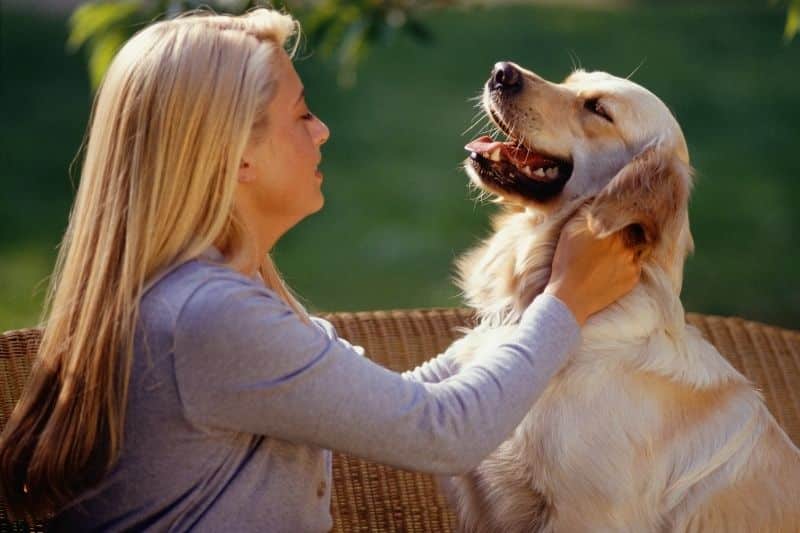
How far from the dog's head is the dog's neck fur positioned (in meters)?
0.08

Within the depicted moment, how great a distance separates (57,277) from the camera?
7.07 feet

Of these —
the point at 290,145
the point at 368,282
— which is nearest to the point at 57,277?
the point at 290,145

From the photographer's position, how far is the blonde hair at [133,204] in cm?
195

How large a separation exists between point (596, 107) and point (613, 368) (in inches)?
23.3

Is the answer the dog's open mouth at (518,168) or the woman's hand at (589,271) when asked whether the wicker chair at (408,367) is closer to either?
the dog's open mouth at (518,168)

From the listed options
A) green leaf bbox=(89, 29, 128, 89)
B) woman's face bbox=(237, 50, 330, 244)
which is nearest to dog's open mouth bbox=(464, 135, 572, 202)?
woman's face bbox=(237, 50, 330, 244)

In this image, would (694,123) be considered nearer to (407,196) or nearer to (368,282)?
(407,196)

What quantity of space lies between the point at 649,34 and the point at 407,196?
3382 millimetres

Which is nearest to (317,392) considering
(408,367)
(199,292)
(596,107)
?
(199,292)

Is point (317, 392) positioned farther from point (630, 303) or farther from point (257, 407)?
point (630, 303)

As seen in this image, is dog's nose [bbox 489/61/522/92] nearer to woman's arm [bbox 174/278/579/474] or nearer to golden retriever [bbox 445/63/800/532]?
golden retriever [bbox 445/63/800/532]

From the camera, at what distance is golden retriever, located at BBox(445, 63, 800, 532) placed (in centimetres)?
231

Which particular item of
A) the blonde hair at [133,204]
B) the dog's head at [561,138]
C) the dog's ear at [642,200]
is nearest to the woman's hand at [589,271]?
the dog's ear at [642,200]

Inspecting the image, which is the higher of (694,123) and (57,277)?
(57,277)
